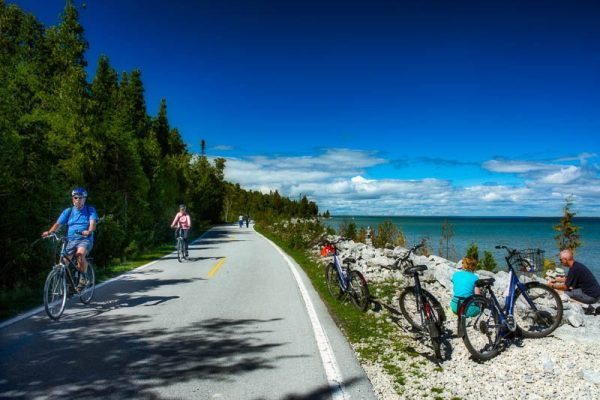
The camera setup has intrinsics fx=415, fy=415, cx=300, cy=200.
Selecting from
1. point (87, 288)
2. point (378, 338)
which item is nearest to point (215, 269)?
point (87, 288)

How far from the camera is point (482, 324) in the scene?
226 inches

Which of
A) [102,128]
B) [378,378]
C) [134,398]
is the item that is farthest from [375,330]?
[102,128]

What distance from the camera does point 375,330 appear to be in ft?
22.9

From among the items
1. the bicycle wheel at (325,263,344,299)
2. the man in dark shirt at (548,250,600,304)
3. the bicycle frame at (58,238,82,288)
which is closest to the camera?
the man in dark shirt at (548,250,600,304)

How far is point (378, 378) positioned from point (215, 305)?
4405 millimetres

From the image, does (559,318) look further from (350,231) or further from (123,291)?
(350,231)

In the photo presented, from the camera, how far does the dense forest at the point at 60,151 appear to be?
35.3 feet

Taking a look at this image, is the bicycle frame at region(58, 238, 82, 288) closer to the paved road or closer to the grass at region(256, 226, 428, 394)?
the paved road

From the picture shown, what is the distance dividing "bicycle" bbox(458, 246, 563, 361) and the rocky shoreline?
0.54ft

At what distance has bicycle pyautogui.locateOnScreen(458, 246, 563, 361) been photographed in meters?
5.65

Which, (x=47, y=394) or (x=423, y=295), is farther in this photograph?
(x=423, y=295)

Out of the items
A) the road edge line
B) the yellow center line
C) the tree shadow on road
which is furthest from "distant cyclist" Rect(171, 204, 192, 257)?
the tree shadow on road

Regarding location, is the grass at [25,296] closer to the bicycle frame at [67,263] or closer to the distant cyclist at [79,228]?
the bicycle frame at [67,263]

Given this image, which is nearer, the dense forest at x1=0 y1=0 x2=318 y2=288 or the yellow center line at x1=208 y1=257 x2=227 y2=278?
the dense forest at x1=0 y1=0 x2=318 y2=288
